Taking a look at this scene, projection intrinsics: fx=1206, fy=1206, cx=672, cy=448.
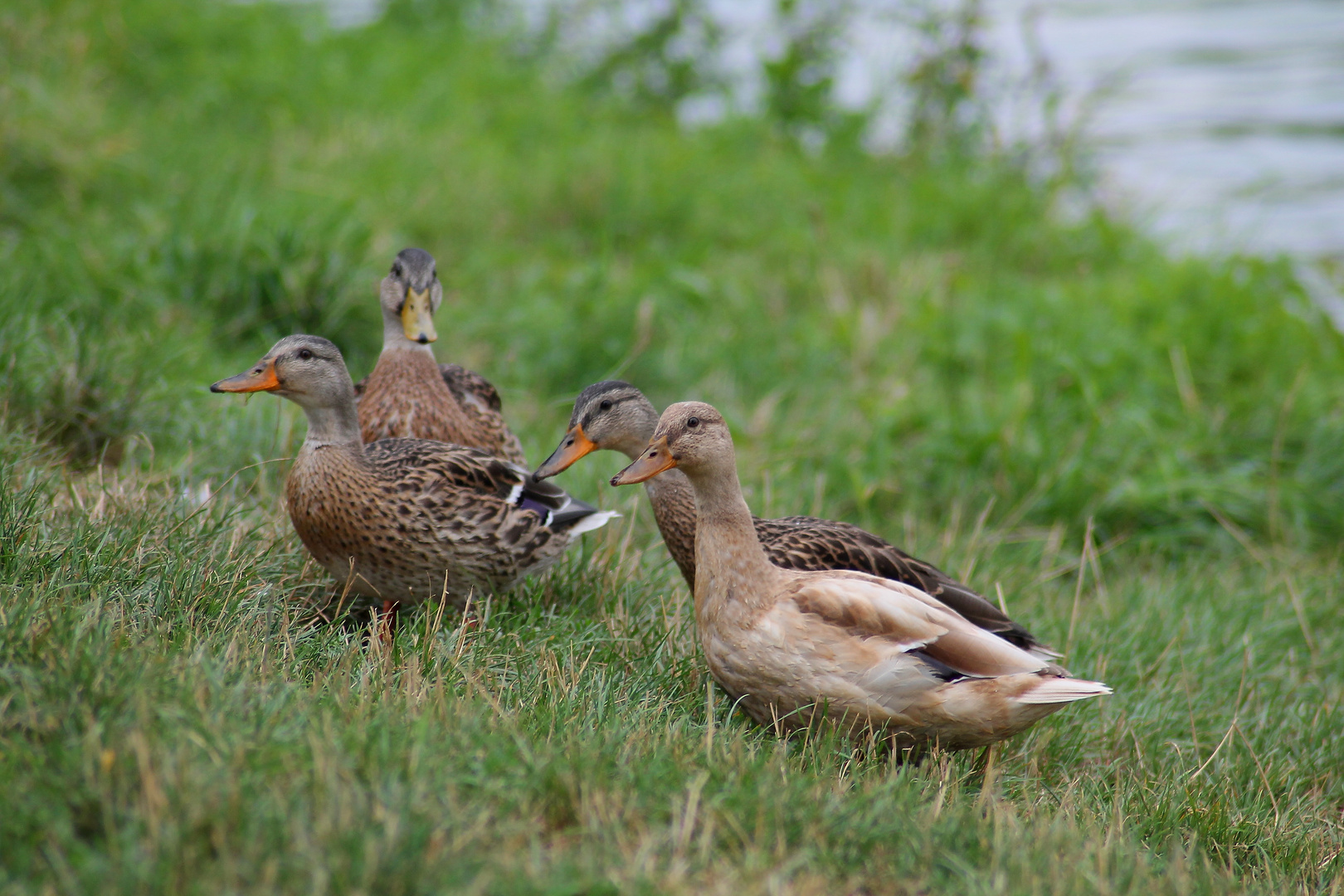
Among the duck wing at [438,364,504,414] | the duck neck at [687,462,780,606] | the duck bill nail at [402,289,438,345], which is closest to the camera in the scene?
the duck neck at [687,462,780,606]

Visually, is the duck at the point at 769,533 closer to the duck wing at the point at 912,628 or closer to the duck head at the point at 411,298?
the duck wing at the point at 912,628

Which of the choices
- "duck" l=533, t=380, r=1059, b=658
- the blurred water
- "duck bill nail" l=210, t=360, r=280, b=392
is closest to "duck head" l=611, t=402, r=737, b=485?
"duck" l=533, t=380, r=1059, b=658

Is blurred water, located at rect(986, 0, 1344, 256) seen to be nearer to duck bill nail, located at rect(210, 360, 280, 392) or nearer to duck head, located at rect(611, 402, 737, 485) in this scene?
duck head, located at rect(611, 402, 737, 485)

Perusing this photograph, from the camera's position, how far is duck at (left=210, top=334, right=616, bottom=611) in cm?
365

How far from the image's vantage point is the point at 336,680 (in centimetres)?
293

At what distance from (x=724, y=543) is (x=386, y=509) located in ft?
3.47

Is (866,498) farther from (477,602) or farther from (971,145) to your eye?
(971,145)

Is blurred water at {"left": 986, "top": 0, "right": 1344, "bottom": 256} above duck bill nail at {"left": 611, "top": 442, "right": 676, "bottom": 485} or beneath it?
above

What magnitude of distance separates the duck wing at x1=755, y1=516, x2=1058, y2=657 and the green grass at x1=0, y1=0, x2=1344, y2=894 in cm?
36

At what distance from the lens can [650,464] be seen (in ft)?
11.2

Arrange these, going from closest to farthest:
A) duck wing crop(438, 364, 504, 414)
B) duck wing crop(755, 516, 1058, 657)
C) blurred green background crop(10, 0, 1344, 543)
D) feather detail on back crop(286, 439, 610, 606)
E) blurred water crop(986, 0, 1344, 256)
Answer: feather detail on back crop(286, 439, 610, 606), duck wing crop(755, 516, 1058, 657), duck wing crop(438, 364, 504, 414), blurred green background crop(10, 0, 1344, 543), blurred water crop(986, 0, 1344, 256)

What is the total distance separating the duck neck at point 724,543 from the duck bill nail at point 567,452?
548 millimetres

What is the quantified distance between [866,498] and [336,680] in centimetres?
289

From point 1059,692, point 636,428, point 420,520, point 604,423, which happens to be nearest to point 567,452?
point 604,423
